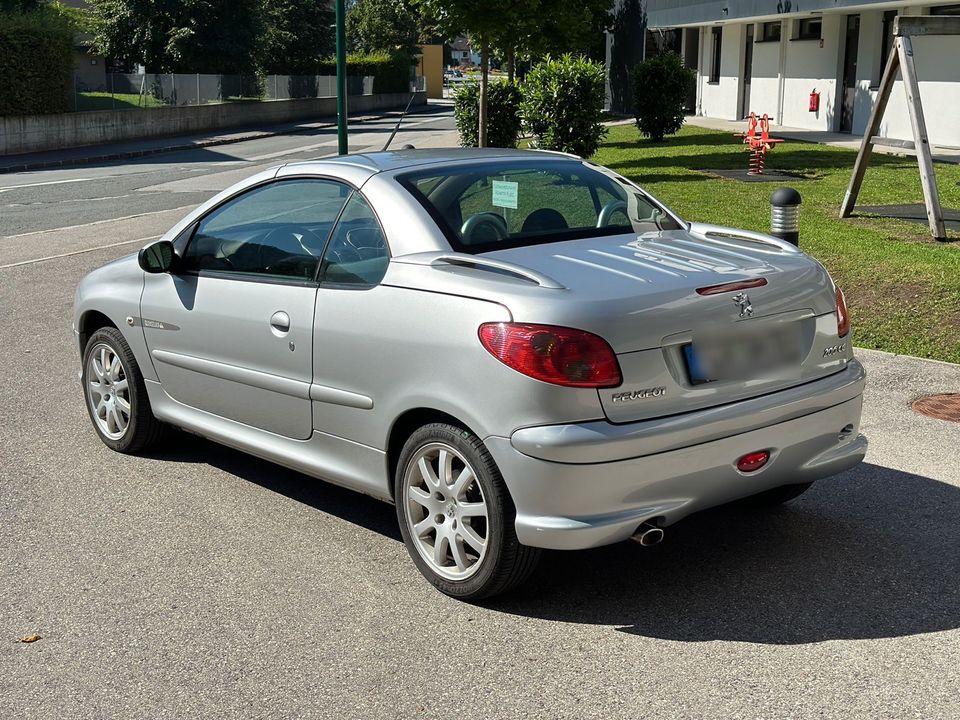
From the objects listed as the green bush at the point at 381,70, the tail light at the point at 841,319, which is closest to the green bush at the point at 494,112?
the tail light at the point at 841,319

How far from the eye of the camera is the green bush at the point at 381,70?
221ft

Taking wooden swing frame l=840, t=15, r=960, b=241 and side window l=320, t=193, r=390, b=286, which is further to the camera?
wooden swing frame l=840, t=15, r=960, b=241

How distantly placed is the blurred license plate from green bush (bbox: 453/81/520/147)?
19490 mm

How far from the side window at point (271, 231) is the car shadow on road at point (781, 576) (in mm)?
1710

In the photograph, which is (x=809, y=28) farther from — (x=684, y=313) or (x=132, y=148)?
(x=684, y=313)

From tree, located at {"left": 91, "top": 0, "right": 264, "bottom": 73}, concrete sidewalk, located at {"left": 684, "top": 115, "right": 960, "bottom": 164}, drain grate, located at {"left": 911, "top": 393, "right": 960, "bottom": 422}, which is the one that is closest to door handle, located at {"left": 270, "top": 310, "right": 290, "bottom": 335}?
drain grate, located at {"left": 911, "top": 393, "right": 960, "bottom": 422}

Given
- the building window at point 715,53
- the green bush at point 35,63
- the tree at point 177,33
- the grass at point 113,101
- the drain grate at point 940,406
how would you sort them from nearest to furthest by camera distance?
the drain grate at point 940,406 → the green bush at point 35,63 → the grass at point 113,101 → the building window at point 715,53 → the tree at point 177,33

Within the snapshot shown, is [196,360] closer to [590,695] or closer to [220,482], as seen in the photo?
[220,482]

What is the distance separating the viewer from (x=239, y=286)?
5.37m

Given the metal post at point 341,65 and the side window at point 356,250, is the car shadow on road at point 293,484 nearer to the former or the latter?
the side window at point 356,250

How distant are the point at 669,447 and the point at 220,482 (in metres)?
2.67

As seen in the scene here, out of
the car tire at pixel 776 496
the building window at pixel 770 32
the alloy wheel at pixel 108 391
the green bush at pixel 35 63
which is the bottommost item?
the car tire at pixel 776 496

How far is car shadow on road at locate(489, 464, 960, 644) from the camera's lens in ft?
13.8

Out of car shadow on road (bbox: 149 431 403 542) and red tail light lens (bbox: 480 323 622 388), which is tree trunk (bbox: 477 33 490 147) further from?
red tail light lens (bbox: 480 323 622 388)
